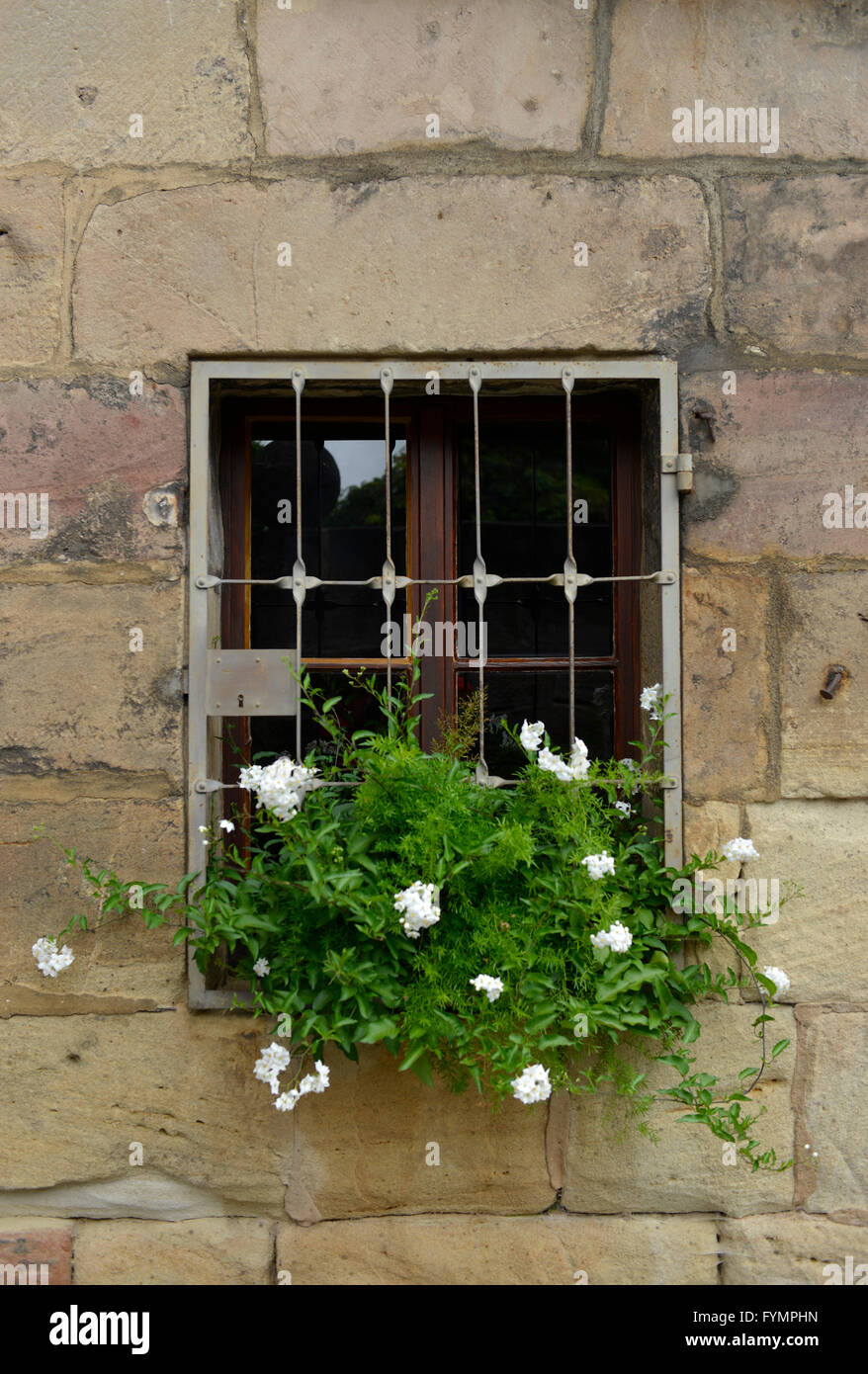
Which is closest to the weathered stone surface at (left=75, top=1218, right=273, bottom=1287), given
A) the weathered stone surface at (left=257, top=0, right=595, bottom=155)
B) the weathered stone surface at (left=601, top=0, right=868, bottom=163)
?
the weathered stone surface at (left=257, top=0, right=595, bottom=155)

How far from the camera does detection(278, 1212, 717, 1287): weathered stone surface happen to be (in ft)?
6.22

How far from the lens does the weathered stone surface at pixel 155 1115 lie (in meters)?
1.90

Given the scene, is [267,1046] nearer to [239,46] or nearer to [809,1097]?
[809,1097]

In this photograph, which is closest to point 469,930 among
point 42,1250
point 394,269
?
point 42,1250

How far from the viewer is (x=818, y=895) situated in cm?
194

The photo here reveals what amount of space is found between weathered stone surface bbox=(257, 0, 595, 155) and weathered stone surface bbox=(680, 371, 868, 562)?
2.15ft

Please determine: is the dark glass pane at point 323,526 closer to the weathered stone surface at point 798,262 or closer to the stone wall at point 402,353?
the stone wall at point 402,353

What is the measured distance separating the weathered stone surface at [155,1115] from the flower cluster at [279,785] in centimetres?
53

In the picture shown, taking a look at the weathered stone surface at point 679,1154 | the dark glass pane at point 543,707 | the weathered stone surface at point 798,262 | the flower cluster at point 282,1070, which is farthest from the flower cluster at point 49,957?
the weathered stone surface at point 798,262

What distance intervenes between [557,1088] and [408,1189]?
0.37 metres

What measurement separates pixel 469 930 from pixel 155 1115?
0.78 meters

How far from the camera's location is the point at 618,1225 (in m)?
1.91

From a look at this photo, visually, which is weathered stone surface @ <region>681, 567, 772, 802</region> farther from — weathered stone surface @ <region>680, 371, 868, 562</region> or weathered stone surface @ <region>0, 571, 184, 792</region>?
weathered stone surface @ <region>0, 571, 184, 792</region>

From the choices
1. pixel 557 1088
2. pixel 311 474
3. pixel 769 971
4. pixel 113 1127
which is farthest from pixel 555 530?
pixel 113 1127
